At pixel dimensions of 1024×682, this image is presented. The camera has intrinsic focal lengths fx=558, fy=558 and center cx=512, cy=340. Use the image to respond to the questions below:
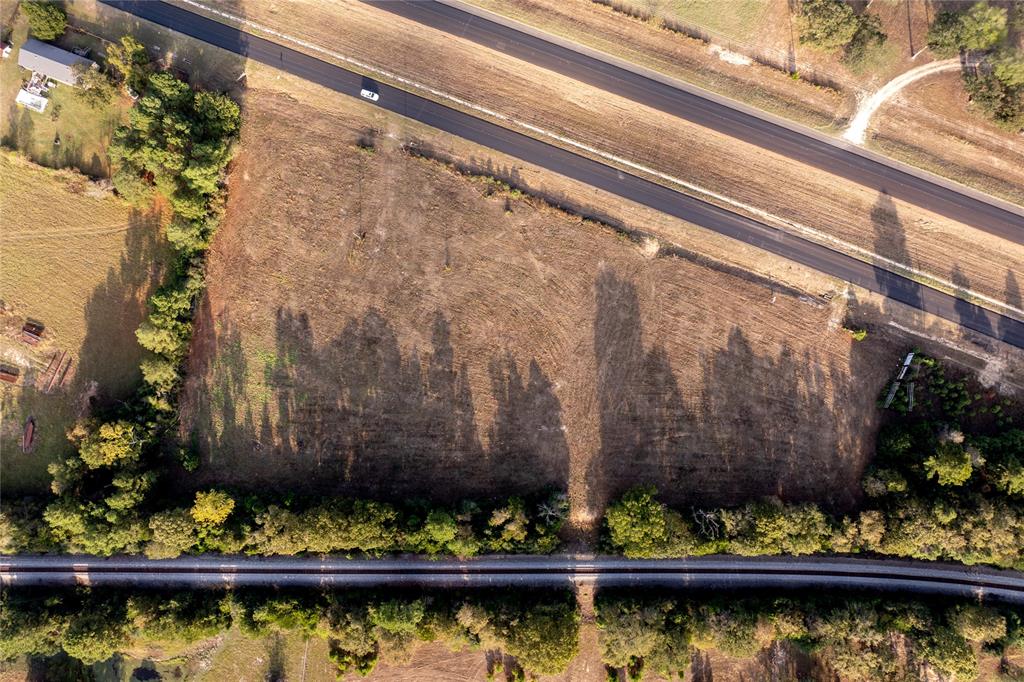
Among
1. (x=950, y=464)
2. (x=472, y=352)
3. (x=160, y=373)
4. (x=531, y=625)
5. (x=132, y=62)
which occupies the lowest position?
(x=531, y=625)

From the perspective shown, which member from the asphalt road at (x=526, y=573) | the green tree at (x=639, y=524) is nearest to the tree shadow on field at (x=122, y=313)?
the asphalt road at (x=526, y=573)

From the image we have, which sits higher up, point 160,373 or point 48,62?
point 48,62

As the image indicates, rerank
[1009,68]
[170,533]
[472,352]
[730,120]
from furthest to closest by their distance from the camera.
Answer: [730,120]
[472,352]
[1009,68]
[170,533]

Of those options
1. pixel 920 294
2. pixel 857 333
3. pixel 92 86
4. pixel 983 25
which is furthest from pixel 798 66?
pixel 92 86

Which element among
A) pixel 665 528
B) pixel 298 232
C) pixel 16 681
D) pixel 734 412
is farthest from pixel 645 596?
pixel 16 681

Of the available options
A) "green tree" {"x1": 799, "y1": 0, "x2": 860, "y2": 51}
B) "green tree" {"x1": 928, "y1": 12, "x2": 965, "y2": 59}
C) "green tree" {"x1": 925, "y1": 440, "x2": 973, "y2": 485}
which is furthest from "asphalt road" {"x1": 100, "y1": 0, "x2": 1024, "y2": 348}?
"green tree" {"x1": 928, "y1": 12, "x2": 965, "y2": 59}

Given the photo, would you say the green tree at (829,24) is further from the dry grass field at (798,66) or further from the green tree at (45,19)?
the green tree at (45,19)

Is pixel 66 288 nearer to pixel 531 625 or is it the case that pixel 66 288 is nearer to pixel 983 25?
pixel 531 625
